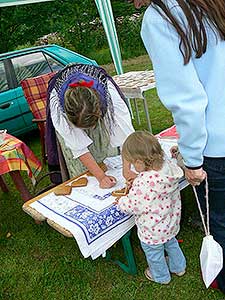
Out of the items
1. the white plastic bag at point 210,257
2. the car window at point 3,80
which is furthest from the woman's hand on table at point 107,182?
the car window at point 3,80

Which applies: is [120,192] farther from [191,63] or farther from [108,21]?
[108,21]

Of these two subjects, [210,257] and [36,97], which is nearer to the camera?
[210,257]

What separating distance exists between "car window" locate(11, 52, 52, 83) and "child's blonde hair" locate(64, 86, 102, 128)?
10.6 feet

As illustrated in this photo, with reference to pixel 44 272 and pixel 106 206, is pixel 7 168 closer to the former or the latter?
pixel 44 272

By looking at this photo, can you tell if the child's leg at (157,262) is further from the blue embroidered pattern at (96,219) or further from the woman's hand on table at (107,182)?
the woman's hand on table at (107,182)

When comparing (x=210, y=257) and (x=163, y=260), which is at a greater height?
(x=210, y=257)

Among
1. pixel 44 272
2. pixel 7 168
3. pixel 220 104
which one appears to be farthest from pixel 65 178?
pixel 220 104

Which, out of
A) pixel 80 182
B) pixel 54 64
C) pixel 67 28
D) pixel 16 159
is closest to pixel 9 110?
pixel 54 64

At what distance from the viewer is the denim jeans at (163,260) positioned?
203 centimetres

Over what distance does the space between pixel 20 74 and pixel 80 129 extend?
3159 millimetres

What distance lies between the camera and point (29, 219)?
10.3ft

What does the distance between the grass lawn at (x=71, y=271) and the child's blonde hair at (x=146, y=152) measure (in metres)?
0.74

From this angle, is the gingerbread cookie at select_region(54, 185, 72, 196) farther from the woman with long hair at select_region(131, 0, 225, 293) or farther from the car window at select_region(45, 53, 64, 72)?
the car window at select_region(45, 53, 64, 72)

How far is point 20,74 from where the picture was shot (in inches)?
199
